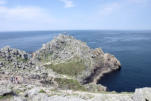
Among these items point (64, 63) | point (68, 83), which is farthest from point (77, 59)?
point (68, 83)

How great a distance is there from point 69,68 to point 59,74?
36.0 ft

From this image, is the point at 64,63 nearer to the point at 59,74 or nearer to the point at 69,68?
the point at 69,68

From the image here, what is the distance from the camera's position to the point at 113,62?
111375 mm

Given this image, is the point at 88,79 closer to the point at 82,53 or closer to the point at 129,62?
the point at 82,53

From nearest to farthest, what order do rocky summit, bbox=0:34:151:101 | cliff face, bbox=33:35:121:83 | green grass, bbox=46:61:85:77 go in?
rocky summit, bbox=0:34:151:101 < green grass, bbox=46:61:85:77 < cliff face, bbox=33:35:121:83

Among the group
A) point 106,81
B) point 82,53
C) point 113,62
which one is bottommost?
point 106,81

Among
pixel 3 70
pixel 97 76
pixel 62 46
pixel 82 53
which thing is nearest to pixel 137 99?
pixel 3 70

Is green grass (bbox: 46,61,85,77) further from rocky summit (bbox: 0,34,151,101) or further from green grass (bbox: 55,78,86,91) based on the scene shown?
green grass (bbox: 55,78,86,91)

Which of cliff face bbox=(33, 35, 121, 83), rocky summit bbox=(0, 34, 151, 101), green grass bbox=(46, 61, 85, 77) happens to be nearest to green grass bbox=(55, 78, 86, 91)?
rocky summit bbox=(0, 34, 151, 101)

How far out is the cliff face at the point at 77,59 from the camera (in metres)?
89.7

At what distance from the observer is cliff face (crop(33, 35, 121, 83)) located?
8970cm

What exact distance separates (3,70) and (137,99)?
47117mm

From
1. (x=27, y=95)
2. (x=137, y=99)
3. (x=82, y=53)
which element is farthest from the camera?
(x=82, y=53)

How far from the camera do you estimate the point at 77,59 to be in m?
96.9
